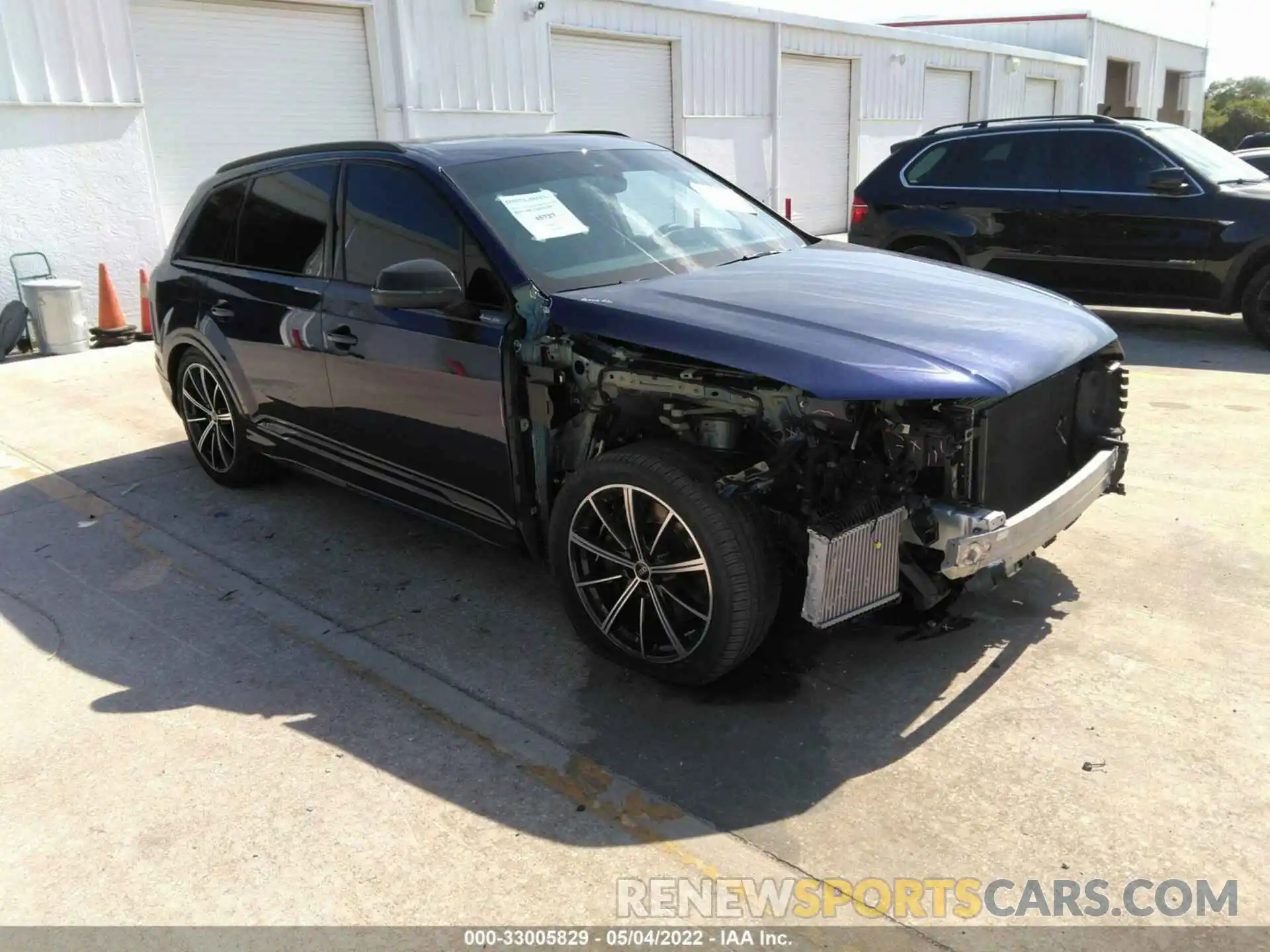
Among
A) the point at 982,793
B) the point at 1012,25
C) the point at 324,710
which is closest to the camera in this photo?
the point at 982,793

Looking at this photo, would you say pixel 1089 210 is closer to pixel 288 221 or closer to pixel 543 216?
pixel 543 216

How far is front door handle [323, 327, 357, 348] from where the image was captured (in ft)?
14.2

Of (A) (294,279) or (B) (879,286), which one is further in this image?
(A) (294,279)

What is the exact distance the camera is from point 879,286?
12.5 feet

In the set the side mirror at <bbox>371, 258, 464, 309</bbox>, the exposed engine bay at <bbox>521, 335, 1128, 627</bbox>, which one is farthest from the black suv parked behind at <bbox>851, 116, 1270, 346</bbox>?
the side mirror at <bbox>371, 258, 464, 309</bbox>

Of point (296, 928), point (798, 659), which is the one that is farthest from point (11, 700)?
point (798, 659)

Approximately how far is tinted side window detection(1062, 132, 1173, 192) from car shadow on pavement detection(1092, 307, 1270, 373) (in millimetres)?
1120

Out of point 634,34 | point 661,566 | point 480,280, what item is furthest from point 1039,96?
point 661,566

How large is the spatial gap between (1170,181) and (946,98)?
15854 millimetres

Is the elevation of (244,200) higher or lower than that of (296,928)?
higher

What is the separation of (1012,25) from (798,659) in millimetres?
30503

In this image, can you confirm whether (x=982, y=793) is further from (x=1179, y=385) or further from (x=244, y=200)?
(x=1179, y=385)

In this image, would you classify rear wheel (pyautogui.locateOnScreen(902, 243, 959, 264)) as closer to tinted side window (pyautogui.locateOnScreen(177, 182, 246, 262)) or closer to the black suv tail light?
the black suv tail light

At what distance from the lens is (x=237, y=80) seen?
11164 millimetres
